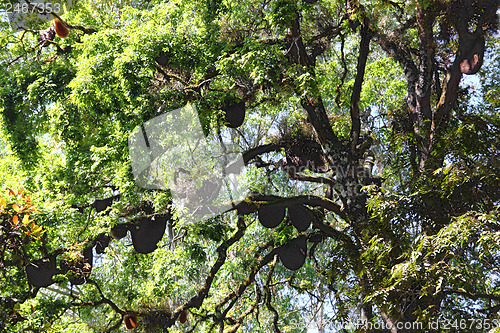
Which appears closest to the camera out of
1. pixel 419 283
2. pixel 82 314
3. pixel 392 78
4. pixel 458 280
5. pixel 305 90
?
pixel 458 280

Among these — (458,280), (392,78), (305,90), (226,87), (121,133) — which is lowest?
(458,280)

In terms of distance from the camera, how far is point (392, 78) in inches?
407

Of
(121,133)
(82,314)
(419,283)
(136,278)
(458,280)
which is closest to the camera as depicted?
(458,280)

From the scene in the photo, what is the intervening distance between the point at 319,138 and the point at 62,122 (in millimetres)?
3067

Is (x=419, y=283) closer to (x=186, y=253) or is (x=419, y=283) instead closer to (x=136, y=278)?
(x=186, y=253)

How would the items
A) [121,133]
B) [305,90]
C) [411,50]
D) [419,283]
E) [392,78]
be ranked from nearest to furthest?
[419,283]
[305,90]
[121,133]
[411,50]
[392,78]

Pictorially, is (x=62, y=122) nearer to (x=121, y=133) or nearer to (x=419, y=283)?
(x=121, y=133)

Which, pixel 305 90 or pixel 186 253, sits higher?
pixel 305 90

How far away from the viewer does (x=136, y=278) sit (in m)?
8.39

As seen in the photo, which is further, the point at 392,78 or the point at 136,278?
the point at 392,78

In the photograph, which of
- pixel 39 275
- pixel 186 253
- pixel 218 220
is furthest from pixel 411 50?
pixel 39 275

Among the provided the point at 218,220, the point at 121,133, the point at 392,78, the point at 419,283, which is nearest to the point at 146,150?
the point at 121,133

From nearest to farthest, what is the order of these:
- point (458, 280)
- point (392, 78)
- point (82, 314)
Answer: point (458, 280) < point (82, 314) < point (392, 78)

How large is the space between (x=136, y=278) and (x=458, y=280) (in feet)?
18.0
